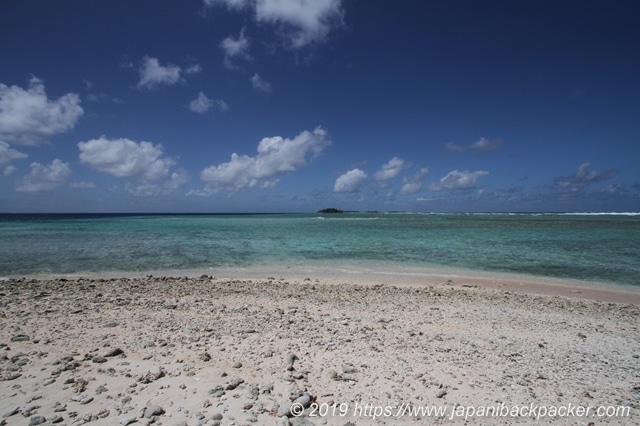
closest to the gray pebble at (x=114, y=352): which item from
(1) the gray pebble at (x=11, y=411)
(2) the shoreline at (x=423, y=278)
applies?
(1) the gray pebble at (x=11, y=411)

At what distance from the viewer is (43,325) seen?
24.5 feet

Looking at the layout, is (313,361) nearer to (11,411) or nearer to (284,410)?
(284,410)

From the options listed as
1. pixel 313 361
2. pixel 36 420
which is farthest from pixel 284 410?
pixel 36 420

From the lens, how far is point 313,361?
571 cm

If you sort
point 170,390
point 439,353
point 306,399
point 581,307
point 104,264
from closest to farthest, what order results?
point 306,399 < point 170,390 < point 439,353 < point 581,307 < point 104,264

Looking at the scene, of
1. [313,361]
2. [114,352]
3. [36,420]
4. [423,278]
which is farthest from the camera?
[423,278]

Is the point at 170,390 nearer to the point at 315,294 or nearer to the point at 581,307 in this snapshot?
the point at 315,294

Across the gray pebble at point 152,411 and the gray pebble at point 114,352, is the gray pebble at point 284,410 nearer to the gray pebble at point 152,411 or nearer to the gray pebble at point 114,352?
the gray pebble at point 152,411

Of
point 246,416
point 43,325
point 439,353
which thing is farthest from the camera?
point 43,325

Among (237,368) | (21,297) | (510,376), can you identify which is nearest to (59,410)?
(237,368)

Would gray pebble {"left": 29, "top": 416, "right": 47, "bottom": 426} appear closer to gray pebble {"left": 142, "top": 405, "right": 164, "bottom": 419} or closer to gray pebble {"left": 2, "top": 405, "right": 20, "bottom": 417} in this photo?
gray pebble {"left": 2, "top": 405, "right": 20, "bottom": 417}

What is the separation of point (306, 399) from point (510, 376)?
360cm

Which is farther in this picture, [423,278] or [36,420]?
[423,278]

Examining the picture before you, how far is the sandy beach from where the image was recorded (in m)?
4.40
